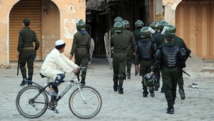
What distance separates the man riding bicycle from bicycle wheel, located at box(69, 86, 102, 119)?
1.17 feet

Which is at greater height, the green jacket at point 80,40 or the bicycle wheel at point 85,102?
the green jacket at point 80,40

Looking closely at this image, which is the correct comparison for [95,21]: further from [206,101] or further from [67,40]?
[206,101]

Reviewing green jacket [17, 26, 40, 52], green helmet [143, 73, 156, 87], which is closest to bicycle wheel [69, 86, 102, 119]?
green helmet [143, 73, 156, 87]

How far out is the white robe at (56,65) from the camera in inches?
393

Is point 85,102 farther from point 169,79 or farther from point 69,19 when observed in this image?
point 69,19

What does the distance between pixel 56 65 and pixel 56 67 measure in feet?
0.12

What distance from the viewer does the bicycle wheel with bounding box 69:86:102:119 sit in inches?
391

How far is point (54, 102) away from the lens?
394 inches

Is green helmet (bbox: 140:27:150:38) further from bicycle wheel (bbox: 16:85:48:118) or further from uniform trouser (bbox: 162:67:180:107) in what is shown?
bicycle wheel (bbox: 16:85:48:118)

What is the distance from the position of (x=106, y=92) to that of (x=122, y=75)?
80cm

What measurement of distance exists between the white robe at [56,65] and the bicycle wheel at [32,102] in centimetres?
35

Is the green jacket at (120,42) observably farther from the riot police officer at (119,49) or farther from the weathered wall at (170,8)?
the weathered wall at (170,8)

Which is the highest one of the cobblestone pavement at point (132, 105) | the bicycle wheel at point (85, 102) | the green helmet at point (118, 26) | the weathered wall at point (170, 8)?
the weathered wall at point (170, 8)

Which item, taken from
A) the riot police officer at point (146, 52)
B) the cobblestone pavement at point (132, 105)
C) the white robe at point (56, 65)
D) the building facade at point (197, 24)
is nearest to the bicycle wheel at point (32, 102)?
the cobblestone pavement at point (132, 105)
